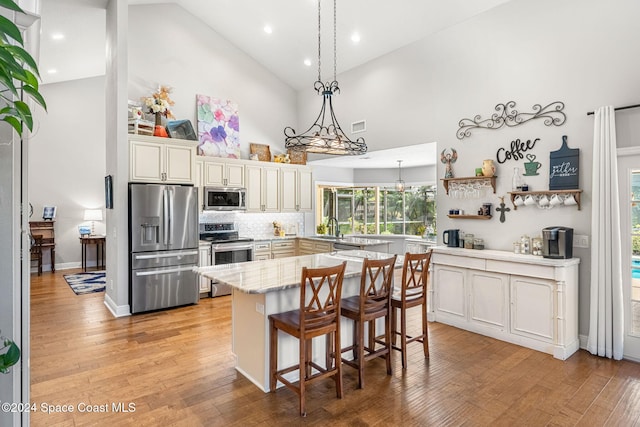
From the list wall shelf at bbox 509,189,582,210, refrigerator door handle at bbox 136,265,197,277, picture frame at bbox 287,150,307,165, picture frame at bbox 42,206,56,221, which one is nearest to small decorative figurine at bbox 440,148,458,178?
wall shelf at bbox 509,189,582,210

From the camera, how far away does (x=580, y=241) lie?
3.78m

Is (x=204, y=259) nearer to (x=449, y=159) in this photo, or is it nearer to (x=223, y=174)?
(x=223, y=174)

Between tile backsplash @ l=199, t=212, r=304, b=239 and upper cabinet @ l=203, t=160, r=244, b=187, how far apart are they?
635mm

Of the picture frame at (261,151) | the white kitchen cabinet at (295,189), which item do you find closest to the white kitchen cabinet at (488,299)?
the white kitchen cabinet at (295,189)

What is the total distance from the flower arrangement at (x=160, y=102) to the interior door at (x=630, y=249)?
5.97 meters

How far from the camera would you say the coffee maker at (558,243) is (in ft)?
12.0

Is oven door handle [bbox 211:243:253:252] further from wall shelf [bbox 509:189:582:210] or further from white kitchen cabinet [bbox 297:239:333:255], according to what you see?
wall shelf [bbox 509:189:582:210]

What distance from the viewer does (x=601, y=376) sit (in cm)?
319

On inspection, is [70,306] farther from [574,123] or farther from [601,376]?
[574,123]

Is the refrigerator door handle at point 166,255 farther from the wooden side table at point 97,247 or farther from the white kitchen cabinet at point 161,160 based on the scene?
the wooden side table at point 97,247

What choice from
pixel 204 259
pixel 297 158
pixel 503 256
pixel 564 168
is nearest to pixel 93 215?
pixel 204 259

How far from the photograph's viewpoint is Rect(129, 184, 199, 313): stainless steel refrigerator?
16.5ft

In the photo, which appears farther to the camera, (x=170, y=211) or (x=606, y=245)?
(x=170, y=211)

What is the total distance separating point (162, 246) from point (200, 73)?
3.27 metres
